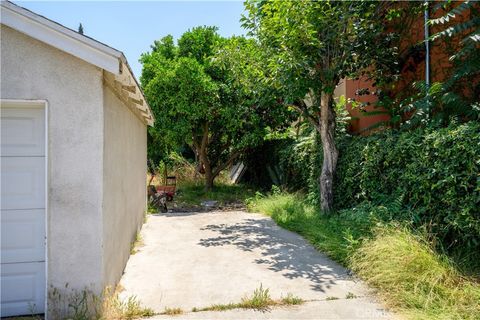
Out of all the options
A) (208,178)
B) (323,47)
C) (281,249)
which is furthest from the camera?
(208,178)

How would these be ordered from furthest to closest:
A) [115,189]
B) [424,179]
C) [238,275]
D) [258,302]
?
[424,179] < [238,275] < [115,189] < [258,302]

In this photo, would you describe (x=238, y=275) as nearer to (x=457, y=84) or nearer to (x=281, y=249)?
(x=281, y=249)

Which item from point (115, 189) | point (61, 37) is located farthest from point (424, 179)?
point (61, 37)

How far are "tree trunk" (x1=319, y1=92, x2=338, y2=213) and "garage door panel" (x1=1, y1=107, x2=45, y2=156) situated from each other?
668 centimetres

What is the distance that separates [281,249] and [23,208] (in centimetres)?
459

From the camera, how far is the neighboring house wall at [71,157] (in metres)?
3.80

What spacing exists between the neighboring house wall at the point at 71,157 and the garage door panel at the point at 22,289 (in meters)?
0.32

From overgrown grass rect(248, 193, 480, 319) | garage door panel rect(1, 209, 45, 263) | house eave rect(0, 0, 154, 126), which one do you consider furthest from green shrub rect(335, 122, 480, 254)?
garage door panel rect(1, 209, 45, 263)

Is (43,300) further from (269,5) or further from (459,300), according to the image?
(269,5)

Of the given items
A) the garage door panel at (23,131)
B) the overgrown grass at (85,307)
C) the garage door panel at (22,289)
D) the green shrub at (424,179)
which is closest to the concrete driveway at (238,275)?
the overgrown grass at (85,307)

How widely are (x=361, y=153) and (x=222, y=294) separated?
4690 millimetres

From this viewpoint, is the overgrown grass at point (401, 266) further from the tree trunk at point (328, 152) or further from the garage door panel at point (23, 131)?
the garage door panel at point (23, 131)

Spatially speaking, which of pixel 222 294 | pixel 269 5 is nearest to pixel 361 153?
pixel 269 5

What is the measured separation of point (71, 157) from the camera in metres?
3.86
